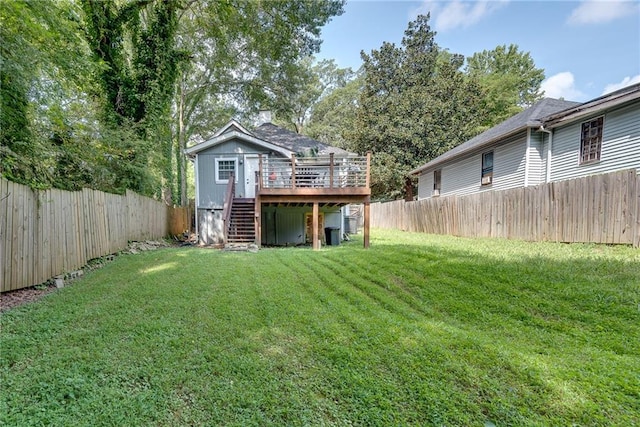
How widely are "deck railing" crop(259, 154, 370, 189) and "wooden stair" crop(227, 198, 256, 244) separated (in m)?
1.37

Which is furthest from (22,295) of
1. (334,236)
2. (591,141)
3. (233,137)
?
(591,141)

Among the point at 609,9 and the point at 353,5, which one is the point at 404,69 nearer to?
the point at 353,5

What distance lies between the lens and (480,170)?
13727 mm

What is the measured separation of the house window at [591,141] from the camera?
923cm

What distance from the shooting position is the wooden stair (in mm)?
10398

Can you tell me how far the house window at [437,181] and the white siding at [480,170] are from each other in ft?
1.05

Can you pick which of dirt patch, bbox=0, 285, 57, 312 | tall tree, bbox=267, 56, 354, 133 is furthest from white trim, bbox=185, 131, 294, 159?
tall tree, bbox=267, 56, 354, 133

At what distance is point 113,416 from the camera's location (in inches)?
79.9

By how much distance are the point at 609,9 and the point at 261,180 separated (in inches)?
491

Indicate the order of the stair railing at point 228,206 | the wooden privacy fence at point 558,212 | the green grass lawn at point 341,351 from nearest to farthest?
the green grass lawn at point 341,351
the wooden privacy fence at point 558,212
the stair railing at point 228,206

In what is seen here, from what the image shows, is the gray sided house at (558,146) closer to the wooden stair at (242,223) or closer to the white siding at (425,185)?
the white siding at (425,185)

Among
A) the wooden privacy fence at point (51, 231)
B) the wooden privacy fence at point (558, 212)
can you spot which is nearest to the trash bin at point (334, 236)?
the wooden privacy fence at point (558, 212)

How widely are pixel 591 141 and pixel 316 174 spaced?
924cm

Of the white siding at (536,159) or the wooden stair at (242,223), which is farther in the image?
the white siding at (536,159)
